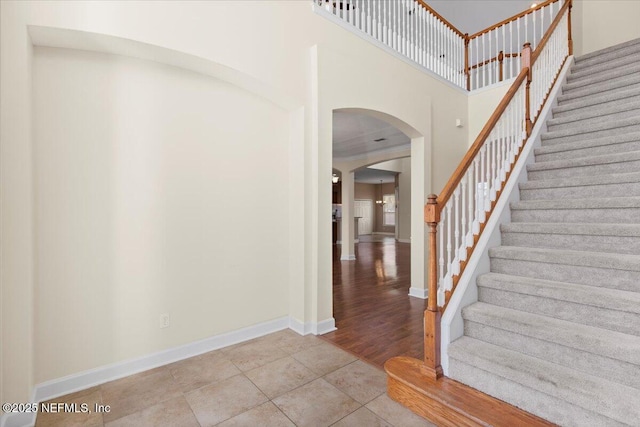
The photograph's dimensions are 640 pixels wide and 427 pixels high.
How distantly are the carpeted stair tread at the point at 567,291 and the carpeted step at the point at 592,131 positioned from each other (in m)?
2.00

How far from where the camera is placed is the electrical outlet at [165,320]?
2594 millimetres

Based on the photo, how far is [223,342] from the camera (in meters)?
2.92

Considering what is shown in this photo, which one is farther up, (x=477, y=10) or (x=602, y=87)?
(x=477, y=10)

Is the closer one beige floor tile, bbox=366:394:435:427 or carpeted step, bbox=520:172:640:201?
beige floor tile, bbox=366:394:435:427

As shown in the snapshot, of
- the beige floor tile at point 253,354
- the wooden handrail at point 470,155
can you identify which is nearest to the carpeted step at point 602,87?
the wooden handrail at point 470,155

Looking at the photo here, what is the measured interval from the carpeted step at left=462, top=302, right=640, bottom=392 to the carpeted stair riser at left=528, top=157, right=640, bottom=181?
1.57 m

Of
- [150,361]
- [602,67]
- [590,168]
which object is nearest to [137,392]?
[150,361]

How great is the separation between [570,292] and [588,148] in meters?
1.91

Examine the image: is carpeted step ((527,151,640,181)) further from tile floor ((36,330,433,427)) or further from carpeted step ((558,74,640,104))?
tile floor ((36,330,433,427))

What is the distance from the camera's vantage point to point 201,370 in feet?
8.19

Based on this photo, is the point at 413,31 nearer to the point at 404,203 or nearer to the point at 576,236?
the point at 576,236

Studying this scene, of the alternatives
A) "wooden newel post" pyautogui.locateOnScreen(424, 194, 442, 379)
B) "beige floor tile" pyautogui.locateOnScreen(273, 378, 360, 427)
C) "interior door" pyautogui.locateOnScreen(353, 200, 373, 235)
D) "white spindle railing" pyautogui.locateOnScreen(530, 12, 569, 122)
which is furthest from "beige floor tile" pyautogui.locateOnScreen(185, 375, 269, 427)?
"interior door" pyautogui.locateOnScreen(353, 200, 373, 235)

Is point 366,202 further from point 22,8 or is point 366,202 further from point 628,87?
point 22,8

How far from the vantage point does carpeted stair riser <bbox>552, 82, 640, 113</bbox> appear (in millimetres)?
3322
